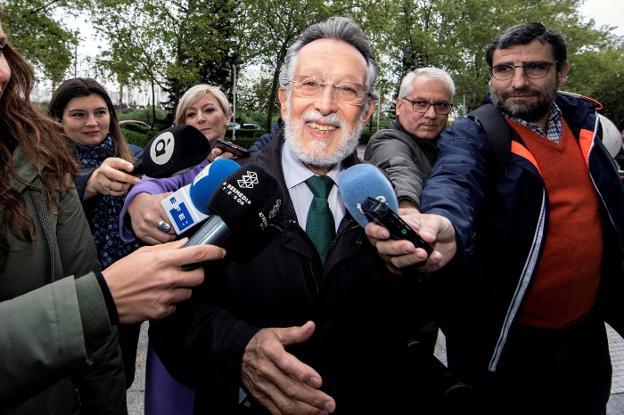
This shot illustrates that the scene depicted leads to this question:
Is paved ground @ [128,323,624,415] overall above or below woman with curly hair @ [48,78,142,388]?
below

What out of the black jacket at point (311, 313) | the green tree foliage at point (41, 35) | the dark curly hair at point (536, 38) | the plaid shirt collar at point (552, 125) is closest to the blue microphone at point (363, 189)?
the black jacket at point (311, 313)

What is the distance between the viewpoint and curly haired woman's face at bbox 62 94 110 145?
3.02m

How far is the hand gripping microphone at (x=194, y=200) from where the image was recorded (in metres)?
1.29

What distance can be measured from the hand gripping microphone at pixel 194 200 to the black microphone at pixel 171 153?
0.40m

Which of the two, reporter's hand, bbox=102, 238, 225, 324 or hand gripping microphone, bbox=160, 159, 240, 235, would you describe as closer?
reporter's hand, bbox=102, 238, 225, 324

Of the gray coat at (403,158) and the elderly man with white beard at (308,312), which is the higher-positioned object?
the gray coat at (403,158)

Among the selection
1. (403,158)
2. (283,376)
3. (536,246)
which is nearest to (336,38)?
(403,158)

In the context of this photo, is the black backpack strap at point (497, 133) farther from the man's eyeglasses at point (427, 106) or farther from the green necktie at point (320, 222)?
the green necktie at point (320, 222)

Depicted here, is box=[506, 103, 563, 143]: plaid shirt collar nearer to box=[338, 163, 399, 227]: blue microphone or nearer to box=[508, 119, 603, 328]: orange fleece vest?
box=[508, 119, 603, 328]: orange fleece vest

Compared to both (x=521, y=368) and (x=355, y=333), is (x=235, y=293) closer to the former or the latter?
(x=355, y=333)

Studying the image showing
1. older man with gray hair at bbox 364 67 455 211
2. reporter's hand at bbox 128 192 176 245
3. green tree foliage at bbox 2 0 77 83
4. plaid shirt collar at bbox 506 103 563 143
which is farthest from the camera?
green tree foliage at bbox 2 0 77 83

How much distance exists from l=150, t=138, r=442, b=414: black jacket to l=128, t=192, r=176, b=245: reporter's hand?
234mm

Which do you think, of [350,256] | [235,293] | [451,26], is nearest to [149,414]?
[235,293]

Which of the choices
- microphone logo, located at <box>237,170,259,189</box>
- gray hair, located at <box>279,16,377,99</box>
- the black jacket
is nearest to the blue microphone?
the black jacket
